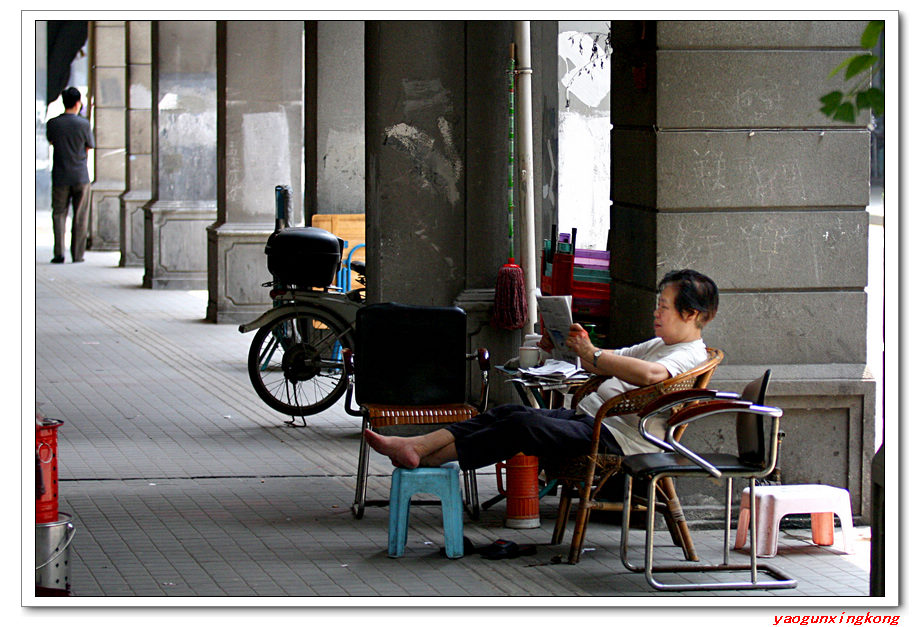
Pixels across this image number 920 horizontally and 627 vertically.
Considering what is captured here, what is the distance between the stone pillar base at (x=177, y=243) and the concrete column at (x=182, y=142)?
0.04 feet

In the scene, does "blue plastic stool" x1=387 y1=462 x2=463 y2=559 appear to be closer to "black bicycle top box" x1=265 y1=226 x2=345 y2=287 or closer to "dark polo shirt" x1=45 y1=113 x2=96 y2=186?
"black bicycle top box" x1=265 y1=226 x2=345 y2=287

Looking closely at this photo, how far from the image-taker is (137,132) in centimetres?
2009

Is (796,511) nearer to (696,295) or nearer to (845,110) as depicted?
(696,295)

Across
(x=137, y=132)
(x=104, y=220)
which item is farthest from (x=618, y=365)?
(x=104, y=220)

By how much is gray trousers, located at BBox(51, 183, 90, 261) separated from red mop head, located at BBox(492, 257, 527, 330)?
1230 centimetres

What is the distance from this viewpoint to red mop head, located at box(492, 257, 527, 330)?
8.42 metres

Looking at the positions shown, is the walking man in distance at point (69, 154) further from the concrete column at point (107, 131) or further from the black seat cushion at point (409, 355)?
the black seat cushion at point (409, 355)

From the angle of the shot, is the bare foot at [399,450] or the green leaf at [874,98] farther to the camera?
the bare foot at [399,450]

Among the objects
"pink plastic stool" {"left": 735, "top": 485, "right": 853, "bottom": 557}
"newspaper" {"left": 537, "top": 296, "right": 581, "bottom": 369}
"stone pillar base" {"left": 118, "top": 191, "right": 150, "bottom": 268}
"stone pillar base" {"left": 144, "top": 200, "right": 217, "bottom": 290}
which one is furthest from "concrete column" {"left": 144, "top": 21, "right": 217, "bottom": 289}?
"pink plastic stool" {"left": 735, "top": 485, "right": 853, "bottom": 557}

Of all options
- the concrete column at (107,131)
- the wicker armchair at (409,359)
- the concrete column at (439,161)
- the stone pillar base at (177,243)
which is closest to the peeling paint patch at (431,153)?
the concrete column at (439,161)

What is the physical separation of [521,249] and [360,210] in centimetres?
416

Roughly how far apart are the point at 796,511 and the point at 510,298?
277 cm

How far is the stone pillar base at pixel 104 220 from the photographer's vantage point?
2253 centimetres
